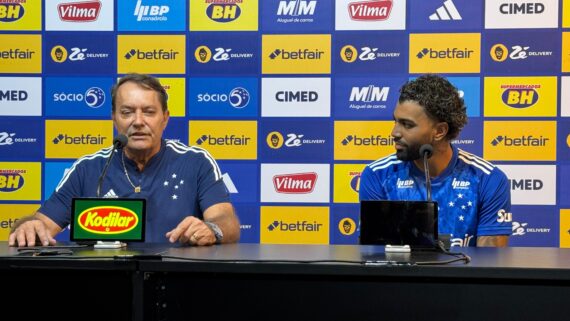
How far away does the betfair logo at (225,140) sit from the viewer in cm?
371

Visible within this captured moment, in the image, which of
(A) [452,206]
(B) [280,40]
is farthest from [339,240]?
(A) [452,206]

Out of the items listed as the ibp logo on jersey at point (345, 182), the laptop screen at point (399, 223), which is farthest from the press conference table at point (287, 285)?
the ibp logo on jersey at point (345, 182)

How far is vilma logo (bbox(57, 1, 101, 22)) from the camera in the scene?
378 centimetres

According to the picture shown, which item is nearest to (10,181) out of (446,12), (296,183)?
(296,183)

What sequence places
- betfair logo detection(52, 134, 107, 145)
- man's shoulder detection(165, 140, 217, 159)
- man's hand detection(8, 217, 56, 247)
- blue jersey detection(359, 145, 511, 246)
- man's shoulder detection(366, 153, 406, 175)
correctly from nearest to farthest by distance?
man's hand detection(8, 217, 56, 247), blue jersey detection(359, 145, 511, 246), man's shoulder detection(366, 153, 406, 175), man's shoulder detection(165, 140, 217, 159), betfair logo detection(52, 134, 107, 145)

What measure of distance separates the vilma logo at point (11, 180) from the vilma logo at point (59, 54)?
684 millimetres

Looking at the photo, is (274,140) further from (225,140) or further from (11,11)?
(11,11)

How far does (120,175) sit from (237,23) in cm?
156

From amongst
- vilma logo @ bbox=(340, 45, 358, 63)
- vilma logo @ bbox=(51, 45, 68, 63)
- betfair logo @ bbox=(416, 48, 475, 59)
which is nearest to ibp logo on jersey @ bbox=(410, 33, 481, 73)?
betfair logo @ bbox=(416, 48, 475, 59)

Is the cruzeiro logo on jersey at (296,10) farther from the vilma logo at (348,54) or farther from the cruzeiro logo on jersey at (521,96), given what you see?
the cruzeiro logo on jersey at (521,96)

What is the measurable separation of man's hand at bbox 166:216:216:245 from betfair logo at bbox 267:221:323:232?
181cm

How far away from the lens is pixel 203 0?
3.72 metres

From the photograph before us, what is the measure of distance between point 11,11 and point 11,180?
3.27 feet

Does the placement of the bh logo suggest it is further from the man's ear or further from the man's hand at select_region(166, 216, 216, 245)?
the man's ear
